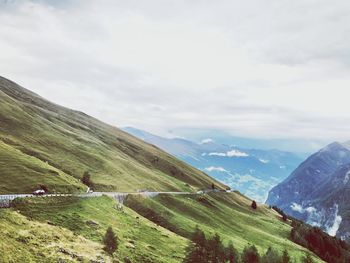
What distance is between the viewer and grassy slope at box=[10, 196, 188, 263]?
3364 inches

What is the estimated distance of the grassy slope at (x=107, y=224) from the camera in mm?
85438

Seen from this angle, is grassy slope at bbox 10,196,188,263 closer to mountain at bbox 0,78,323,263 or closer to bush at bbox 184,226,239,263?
mountain at bbox 0,78,323,263

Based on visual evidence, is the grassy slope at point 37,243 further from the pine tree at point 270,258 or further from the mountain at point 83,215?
the pine tree at point 270,258

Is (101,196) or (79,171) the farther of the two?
(79,171)

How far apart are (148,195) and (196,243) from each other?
47.2m

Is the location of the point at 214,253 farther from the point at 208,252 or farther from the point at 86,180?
the point at 86,180

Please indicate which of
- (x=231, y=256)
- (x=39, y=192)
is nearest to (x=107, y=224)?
(x=39, y=192)

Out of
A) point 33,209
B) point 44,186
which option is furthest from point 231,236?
point 33,209

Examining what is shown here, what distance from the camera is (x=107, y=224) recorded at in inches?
3794

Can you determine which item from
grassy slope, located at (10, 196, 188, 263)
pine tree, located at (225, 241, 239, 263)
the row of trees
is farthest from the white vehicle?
pine tree, located at (225, 241, 239, 263)

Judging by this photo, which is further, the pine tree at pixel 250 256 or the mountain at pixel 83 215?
the pine tree at pixel 250 256

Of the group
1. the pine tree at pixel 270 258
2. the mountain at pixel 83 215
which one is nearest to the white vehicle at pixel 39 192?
the mountain at pixel 83 215

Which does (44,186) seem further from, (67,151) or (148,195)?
(67,151)

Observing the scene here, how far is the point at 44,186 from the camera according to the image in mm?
107875
